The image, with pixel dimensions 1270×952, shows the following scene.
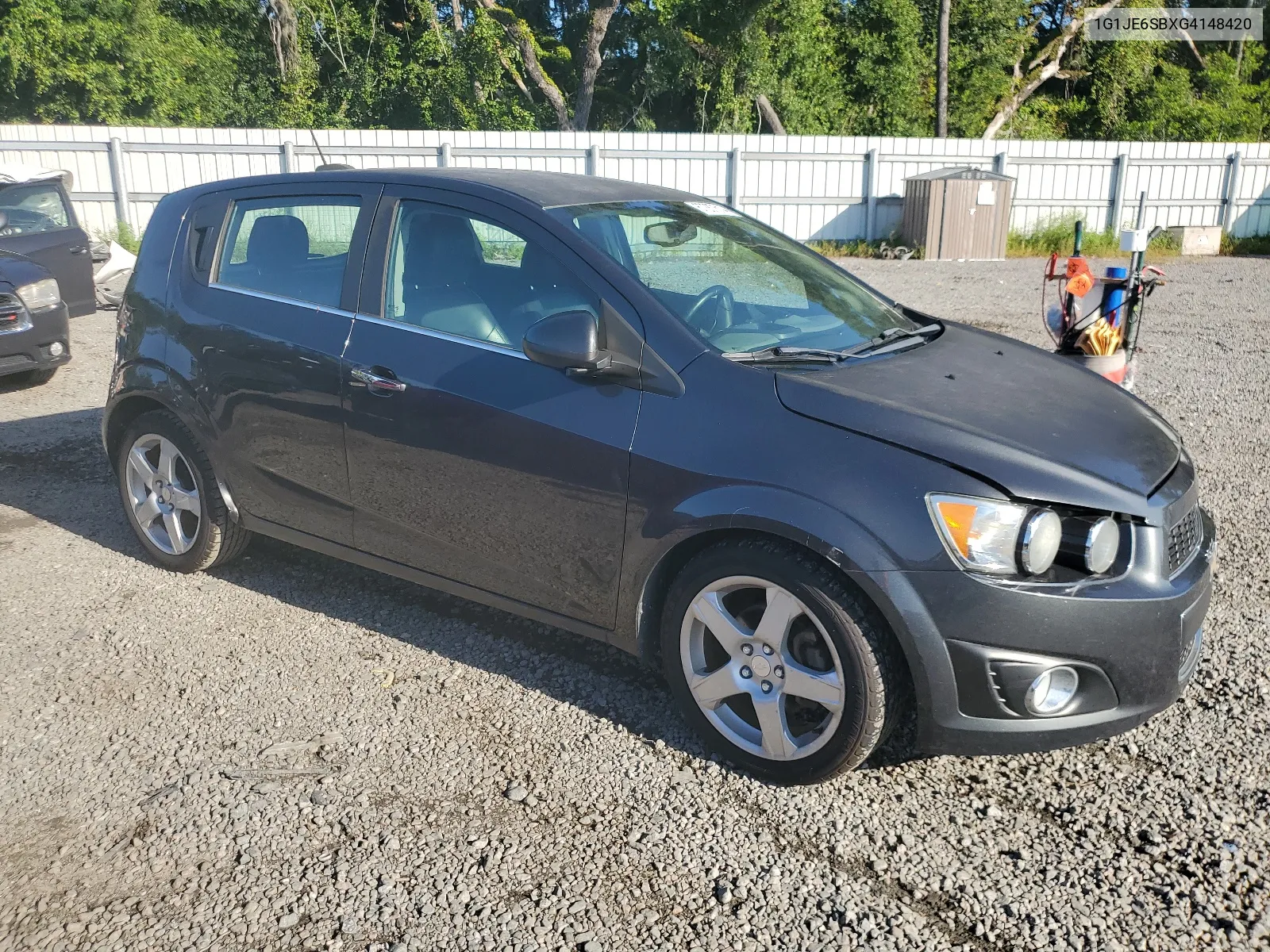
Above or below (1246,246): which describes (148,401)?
above

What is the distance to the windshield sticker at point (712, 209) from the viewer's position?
432 cm

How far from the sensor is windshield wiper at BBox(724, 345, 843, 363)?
328 cm

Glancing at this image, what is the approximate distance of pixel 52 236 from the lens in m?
10.6

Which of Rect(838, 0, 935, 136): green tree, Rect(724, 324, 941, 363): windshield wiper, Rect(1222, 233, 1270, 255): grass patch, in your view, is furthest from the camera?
Rect(838, 0, 935, 136): green tree

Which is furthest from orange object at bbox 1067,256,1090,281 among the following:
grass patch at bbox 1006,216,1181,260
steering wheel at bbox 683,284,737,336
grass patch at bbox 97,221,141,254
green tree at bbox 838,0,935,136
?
green tree at bbox 838,0,935,136

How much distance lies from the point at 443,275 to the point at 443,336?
266 mm

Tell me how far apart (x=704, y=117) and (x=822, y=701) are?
85.2ft

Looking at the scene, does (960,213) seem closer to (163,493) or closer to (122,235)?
(122,235)

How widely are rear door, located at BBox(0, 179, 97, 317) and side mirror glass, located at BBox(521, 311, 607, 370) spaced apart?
890 centimetres

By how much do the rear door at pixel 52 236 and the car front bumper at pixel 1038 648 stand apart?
1009cm

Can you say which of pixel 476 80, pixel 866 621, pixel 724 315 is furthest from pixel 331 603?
pixel 476 80

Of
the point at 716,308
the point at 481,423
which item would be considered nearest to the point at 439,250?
the point at 481,423

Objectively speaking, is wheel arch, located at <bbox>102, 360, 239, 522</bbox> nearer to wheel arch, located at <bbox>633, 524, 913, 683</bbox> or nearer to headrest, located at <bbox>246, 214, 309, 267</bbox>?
headrest, located at <bbox>246, 214, 309, 267</bbox>

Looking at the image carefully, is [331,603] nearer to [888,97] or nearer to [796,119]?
[796,119]
